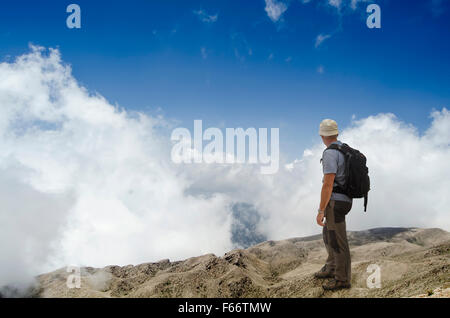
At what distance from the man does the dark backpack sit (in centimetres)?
10

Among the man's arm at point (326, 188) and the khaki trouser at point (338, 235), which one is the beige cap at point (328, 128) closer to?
the man's arm at point (326, 188)

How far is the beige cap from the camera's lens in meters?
7.28

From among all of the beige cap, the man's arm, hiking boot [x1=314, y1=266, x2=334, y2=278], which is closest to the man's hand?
the man's arm

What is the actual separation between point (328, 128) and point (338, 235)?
283 centimetres

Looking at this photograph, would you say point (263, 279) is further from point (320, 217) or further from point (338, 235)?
point (320, 217)

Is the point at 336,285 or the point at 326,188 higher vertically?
the point at 326,188

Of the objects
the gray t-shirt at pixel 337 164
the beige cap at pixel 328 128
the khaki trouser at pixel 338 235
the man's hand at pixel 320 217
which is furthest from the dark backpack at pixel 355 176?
the man's hand at pixel 320 217

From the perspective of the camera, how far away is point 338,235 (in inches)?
283

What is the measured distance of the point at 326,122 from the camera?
24.0 feet

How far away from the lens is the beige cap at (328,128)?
23.9 feet

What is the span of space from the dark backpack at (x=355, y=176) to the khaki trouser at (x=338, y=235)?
353mm

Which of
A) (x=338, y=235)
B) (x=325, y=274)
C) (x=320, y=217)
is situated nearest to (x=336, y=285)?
(x=325, y=274)

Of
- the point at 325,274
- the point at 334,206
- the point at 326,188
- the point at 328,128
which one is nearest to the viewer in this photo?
the point at 326,188
